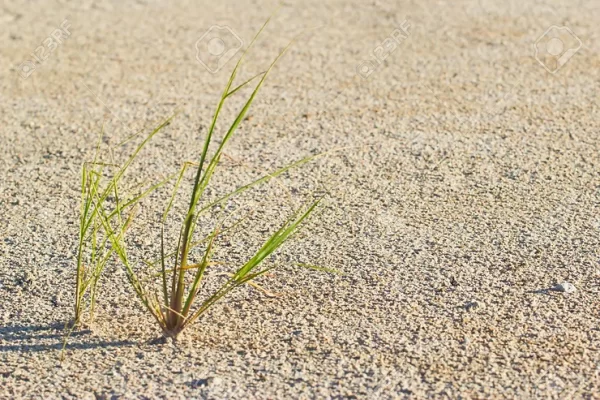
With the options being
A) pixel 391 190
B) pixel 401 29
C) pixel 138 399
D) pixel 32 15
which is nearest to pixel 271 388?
pixel 138 399

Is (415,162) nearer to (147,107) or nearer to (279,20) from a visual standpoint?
(147,107)

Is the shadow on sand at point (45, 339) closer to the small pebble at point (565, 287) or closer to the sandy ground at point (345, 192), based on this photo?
the sandy ground at point (345, 192)

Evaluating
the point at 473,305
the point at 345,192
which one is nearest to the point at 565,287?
the point at 473,305

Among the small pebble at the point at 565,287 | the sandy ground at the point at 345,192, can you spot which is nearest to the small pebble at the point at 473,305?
the sandy ground at the point at 345,192

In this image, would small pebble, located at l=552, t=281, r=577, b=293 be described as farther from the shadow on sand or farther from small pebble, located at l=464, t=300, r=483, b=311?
the shadow on sand

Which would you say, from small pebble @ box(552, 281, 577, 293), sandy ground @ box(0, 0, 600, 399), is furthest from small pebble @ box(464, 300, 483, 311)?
small pebble @ box(552, 281, 577, 293)

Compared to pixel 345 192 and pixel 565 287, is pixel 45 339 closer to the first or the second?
pixel 345 192
